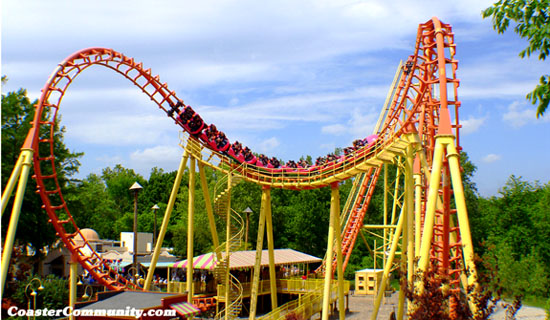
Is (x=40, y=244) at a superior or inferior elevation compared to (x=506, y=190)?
inferior

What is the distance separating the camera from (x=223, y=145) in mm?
21094

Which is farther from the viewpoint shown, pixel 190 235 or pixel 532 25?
pixel 190 235

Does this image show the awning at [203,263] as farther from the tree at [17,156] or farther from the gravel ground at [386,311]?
the tree at [17,156]

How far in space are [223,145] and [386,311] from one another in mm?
12319

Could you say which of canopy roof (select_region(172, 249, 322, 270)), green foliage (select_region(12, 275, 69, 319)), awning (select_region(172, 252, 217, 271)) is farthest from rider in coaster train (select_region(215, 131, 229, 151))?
green foliage (select_region(12, 275, 69, 319))

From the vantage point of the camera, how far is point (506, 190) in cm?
4462

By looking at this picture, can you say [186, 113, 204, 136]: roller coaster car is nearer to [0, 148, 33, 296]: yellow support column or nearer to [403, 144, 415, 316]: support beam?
[0, 148, 33, 296]: yellow support column

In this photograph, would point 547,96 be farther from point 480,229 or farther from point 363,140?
point 480,229

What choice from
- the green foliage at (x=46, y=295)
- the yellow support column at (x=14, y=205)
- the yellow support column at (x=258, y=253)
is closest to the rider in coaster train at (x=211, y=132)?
the yellow support column at (x=258, y=253)

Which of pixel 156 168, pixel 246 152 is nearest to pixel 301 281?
pixel 246 152

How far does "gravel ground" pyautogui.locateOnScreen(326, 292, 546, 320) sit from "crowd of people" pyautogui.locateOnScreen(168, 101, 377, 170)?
8121mm

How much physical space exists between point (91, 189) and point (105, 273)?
2346 inches

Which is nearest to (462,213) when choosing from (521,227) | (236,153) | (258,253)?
(258,253)

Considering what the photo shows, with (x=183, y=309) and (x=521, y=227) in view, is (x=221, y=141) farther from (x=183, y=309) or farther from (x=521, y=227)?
(x=521, y=227)
